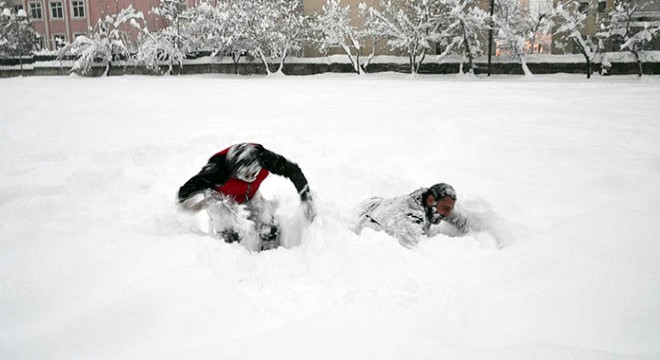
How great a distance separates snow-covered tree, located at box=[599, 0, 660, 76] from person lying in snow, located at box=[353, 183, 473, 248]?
697 inches

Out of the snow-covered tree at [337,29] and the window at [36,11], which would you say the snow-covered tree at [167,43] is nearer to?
the snow-covered tree at [337,29]

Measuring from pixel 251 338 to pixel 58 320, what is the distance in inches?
41.6

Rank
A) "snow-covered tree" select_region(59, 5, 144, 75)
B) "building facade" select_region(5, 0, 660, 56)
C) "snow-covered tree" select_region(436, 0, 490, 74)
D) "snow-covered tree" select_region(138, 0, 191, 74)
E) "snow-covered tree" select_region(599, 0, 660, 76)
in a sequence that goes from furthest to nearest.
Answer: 1. "building facade" select_region(5, 0, 660, 56)
2. "snow-covered tree" select_region(59, 5, 144, 75)
3. "snow-covered tree" select_region(138, 0, 191, 74)
4. "snow-covered tree" select_region(436, 0, 490, 74)
5. "snow-covered tree" select_region(599, 0, 660, 76)

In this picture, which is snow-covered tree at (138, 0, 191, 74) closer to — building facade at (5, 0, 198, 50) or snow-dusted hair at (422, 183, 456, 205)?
building facade at (5, 0, 198, 50)

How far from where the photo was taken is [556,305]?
2844 mm

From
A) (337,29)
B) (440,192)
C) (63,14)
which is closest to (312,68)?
(337,29)

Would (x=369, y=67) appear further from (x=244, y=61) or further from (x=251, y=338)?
(x=251, y=338)

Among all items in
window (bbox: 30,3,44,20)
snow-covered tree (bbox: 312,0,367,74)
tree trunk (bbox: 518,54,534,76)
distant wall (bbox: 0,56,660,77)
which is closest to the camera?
Answer: distant wall (bbox: 0,56,660,77)

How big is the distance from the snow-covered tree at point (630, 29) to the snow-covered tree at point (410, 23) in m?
7.33

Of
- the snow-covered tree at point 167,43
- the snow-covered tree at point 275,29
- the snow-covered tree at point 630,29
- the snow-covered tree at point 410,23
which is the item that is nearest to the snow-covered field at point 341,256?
the snow-covered tree at point 630,29

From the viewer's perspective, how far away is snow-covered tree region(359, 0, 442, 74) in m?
22.4

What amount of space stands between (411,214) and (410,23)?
791 inches

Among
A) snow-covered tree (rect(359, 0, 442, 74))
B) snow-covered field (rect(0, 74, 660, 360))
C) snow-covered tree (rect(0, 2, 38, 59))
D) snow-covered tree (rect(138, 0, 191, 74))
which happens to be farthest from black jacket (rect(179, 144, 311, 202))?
snow-covered tree (rect(0, 2, 38, 59))

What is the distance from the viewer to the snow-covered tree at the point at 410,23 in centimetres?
2239
